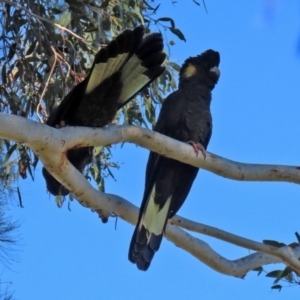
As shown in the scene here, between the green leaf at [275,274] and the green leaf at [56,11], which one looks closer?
the green leaf at [275,274]

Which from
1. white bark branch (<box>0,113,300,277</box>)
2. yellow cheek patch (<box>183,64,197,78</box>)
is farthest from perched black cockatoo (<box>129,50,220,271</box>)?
white bark branch (<box>0,113,300,277</box>)

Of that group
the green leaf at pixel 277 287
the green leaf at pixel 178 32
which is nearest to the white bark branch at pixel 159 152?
the green leaf at pixel 277 287

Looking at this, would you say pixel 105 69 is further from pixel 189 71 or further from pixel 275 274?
pixel 275 274

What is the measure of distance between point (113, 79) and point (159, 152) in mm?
371

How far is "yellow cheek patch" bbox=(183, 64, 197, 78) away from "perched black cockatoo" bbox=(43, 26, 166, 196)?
24.1 inches

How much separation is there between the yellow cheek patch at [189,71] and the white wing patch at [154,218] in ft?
2.00

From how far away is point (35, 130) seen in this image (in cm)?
214

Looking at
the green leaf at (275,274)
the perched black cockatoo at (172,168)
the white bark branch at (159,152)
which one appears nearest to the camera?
the white bark branch at (159,152)

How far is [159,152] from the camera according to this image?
2434mm

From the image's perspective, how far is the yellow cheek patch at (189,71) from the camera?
3.33m

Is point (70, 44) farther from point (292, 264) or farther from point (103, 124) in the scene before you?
point (292, 264)

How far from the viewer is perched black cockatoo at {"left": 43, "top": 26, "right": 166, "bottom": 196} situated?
100 inches

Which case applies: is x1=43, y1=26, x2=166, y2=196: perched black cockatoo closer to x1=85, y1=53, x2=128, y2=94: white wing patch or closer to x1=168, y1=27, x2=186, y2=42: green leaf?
x1=85, y1=53, x2=128, y2=94: white wing patch

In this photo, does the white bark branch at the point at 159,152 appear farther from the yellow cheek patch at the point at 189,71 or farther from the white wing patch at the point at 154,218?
the yellow cheek patch at the point at 189,71
